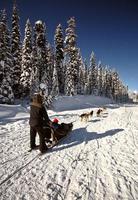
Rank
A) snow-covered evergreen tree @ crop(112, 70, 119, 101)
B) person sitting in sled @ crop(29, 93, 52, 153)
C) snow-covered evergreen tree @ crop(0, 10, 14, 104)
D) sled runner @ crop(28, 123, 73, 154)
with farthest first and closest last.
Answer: snow-covered evergreen tree @ crop(112, 70, 119, 101) < snow-covered evergreen tree @ crop(0, 10, 14, 104) < sled runner @ crop(28, 123, 73, 154) < person sitting in sled @ crop(29, 93, 52, 153)

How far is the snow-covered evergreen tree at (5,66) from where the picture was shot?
32.4 meters

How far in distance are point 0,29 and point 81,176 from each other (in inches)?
1257

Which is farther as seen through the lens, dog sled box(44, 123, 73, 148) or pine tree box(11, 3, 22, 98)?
pine tree box(11, 3, 22, 98)

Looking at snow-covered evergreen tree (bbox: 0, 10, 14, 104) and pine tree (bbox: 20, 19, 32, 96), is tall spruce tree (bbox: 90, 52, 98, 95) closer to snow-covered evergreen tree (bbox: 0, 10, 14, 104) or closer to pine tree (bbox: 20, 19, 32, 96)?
pine tree (bbox: 20, 19, 32, 96)

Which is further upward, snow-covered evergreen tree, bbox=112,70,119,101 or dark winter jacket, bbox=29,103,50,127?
snow-covered evergreen tree, bbox=112,70,119,101

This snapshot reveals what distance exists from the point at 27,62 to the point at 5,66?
668cm

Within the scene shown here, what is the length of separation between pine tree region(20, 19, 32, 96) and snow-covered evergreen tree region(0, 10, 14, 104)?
15.6ft

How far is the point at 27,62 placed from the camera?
39.4 metres

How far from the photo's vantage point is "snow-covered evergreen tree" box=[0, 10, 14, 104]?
32375 millimetres

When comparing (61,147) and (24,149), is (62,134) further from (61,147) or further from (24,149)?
(24,149)

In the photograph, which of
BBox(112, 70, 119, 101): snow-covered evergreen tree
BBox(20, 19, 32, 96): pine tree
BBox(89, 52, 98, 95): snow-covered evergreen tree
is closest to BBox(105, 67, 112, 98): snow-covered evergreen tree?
BBox(112, 70, 119, 101): snow-covered evergreen tree

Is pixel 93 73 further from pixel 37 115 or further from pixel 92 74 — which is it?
pixel 37 115

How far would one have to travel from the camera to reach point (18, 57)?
3947cm

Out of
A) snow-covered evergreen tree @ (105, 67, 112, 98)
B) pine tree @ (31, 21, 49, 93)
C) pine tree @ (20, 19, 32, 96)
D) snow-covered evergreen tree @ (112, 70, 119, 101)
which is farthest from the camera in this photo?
snow-covered evergreen tree @ (112, 70, 119, 101)
